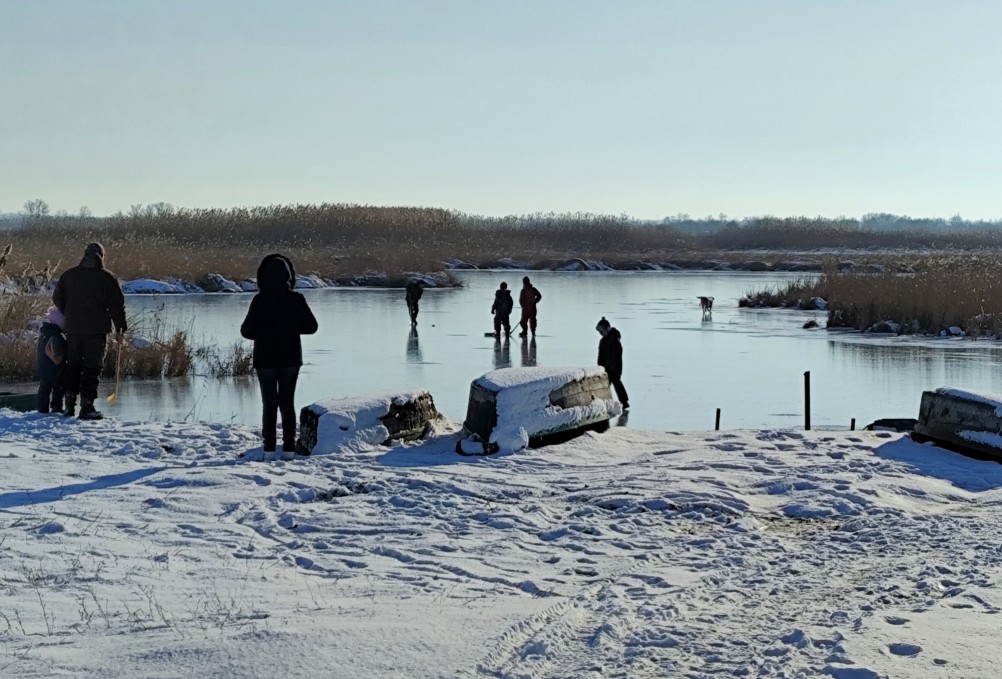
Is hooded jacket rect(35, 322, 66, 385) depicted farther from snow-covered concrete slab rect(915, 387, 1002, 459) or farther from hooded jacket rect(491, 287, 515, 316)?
hooded jacket rect(491, 287, 515, 316)

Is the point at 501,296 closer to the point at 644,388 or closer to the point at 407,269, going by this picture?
the point at 644,388

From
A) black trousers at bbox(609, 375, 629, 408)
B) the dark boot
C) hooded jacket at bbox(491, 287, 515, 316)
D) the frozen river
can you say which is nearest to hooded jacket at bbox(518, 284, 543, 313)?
the frozen river

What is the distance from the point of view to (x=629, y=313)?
30906mm

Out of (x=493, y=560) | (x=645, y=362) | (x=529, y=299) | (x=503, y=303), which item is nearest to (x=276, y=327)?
(x=493, y=560)

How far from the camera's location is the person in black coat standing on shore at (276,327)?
926cm

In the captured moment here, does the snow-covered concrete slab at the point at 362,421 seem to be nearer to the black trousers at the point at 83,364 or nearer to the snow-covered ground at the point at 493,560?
the snow-covered ground at the point at 493,560

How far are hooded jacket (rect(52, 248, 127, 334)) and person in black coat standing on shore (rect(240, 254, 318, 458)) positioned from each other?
6.48ft

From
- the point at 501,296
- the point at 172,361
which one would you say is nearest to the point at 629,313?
the point at 501,296

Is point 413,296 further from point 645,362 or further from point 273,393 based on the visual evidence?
point 273,393

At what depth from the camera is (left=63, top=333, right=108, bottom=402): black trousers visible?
1076 centimetres

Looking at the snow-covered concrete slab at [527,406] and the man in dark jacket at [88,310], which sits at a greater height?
the man in dark jacket at [88,310]

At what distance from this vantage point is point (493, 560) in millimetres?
6297

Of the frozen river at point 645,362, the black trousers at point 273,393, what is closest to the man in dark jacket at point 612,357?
the frozen river at point 645,362

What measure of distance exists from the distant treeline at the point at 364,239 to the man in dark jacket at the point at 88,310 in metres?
22.4
